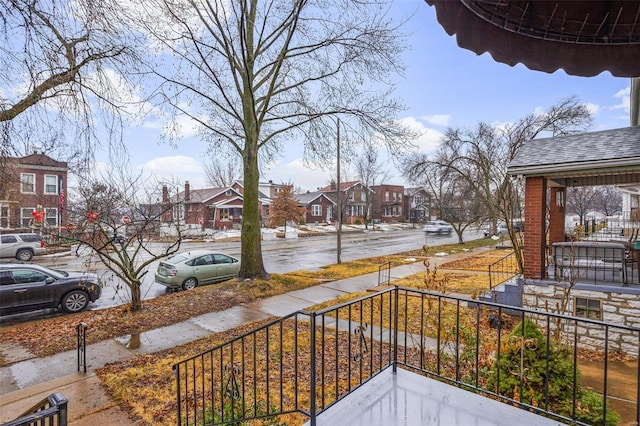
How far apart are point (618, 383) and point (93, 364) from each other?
27.0ft

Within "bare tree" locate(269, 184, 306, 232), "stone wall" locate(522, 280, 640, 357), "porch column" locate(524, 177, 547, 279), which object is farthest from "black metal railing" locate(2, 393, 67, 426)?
"bare tree" locate(269, 184, 306, 232)

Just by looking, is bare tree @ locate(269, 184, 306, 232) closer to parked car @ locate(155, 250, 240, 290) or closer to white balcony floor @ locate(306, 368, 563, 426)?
parked car @ locate(155, 250, 240, 290)

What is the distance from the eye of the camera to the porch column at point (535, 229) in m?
7.04

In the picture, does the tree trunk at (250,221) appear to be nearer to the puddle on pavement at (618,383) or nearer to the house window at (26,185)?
the house window at (26,185)

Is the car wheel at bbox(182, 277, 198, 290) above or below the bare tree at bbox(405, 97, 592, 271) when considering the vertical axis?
below

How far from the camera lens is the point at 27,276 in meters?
8.38

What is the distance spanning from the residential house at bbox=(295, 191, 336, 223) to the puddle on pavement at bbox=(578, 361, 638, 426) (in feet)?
137

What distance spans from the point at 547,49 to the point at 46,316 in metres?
11.4

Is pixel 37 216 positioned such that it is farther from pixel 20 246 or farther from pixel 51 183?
pixel 51 183

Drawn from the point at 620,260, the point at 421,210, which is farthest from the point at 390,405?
the point at 421,210

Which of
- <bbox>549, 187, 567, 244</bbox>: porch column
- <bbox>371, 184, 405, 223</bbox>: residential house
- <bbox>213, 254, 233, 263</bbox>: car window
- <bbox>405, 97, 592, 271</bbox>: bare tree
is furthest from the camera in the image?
<bbox>371, 184, 405, 223</bbox>: residential house

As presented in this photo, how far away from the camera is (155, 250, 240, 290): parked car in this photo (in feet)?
36.2

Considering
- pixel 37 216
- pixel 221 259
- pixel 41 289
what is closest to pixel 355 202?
pixel 221 259

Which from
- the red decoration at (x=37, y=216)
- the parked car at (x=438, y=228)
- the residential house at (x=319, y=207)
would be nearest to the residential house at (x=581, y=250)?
the red decoration at (x=37, y=216)
